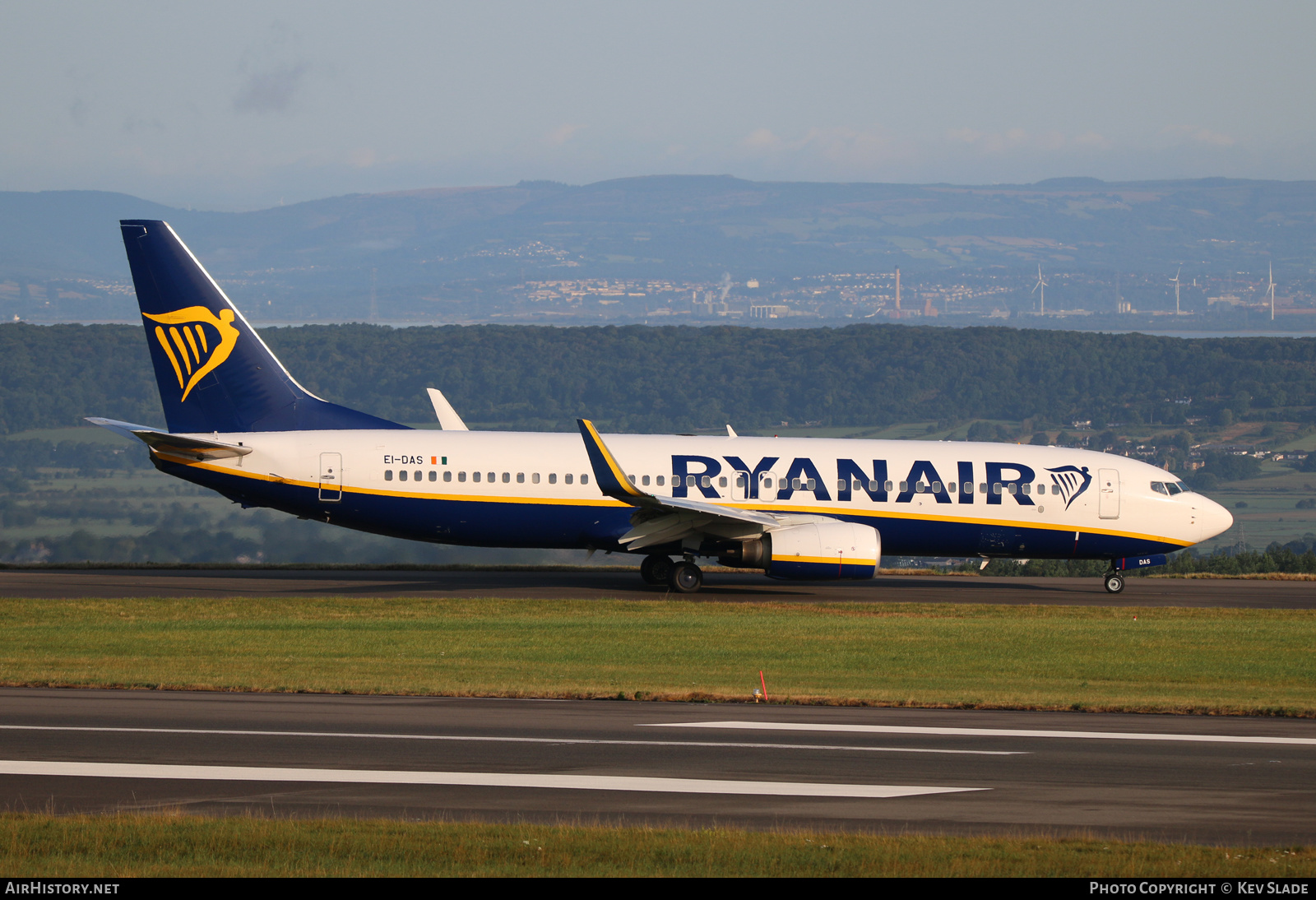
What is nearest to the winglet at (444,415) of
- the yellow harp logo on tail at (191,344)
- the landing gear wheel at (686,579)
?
the yellow harp logo on tail at (191,344)

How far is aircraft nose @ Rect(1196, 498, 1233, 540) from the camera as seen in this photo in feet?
112

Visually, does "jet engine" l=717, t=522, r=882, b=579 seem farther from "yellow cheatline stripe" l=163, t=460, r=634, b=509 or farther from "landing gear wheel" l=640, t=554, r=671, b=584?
"yellow cheatline stripe" l=163, t=460, r=634, b=509

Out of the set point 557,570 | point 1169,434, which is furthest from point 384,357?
point 557,570

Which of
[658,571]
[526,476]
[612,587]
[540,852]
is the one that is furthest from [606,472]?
[540,852]

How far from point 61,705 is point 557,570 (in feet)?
79.8

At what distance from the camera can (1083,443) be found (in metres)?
147

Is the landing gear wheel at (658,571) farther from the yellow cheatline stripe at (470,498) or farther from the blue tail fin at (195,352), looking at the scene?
the blue tail fin at (195,352)

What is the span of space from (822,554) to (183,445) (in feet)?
50.6

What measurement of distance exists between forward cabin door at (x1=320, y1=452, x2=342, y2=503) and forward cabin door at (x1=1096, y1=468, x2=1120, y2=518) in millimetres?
19142

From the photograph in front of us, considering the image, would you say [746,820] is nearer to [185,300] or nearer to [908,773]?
[908,773]

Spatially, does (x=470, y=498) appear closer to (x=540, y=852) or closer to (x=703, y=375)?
(x=540, y=852)

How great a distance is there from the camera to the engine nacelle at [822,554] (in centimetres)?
3033

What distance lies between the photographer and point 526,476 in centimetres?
3278

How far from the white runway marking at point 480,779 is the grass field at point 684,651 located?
4.83 metres
